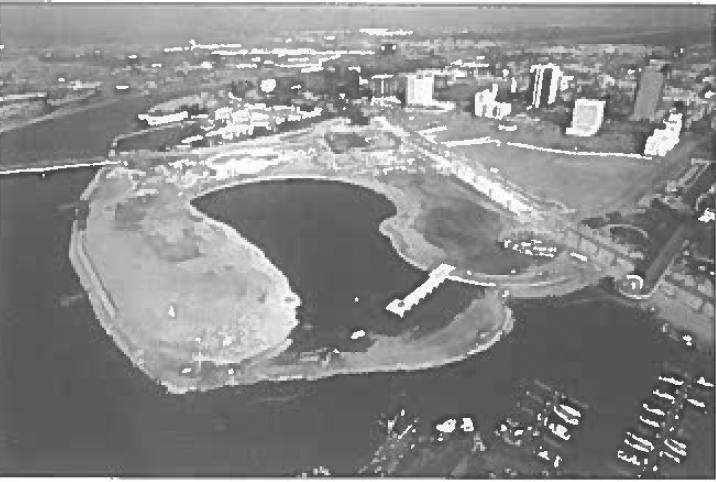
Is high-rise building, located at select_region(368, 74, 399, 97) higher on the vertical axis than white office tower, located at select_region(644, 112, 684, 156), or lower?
higher

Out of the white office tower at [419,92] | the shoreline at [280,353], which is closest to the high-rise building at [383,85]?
the white office tower at [419,92]

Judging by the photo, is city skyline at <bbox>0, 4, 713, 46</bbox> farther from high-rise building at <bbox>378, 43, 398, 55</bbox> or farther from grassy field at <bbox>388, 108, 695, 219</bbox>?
grassy field at <bbox>388, 108, 695, 219</bbox>

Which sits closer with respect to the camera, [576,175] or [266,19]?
[266,19]

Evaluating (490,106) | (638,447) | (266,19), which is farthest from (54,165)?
(638,447)

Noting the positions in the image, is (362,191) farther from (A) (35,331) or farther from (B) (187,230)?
(A) (35,331)

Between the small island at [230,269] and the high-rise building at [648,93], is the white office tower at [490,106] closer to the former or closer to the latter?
the small island at [230,269]

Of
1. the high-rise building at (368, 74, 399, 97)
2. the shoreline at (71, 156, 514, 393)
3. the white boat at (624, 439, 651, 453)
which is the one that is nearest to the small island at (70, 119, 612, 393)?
the shoreline at (71, 156, 514, 393)

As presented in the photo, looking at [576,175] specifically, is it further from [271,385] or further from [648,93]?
[271,385]
